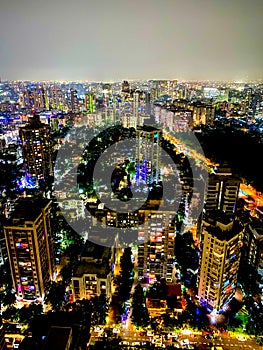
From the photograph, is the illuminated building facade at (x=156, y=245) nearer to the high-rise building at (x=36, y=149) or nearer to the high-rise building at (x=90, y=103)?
the high-rise building at (x=36, y=149)

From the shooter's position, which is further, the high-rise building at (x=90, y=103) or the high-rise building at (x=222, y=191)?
the high-rise building at (x=90, y=103)

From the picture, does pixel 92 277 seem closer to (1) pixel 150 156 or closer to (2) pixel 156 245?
(2) pixel 156 245

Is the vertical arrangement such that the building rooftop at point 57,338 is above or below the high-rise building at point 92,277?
above

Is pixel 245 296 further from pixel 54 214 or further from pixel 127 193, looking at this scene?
pixel 54 214

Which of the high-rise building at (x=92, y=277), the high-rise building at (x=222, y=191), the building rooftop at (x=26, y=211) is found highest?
the building rooftop at (x=26, y=211)

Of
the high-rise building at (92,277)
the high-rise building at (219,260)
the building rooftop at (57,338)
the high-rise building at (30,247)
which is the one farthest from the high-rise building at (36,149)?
the building rooftop at (57,338)

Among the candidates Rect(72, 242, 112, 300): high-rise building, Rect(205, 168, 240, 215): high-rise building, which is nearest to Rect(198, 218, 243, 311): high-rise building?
Rect(72, 242, 112, 300): high-rise building

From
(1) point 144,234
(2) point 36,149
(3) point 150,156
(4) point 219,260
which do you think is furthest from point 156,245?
(2) point 36,149

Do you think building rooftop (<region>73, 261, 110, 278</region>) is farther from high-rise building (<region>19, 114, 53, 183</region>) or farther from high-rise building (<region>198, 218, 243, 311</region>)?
high-rise building (<region>19, 114, 53, 183</region>)
